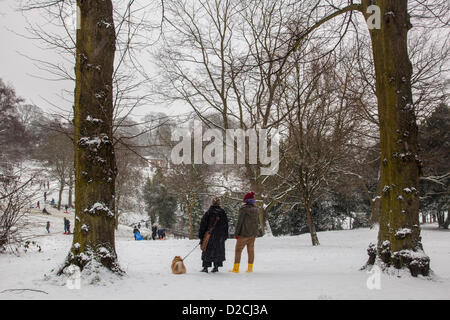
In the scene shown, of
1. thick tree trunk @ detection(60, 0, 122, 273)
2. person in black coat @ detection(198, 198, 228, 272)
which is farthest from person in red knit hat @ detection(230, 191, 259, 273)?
thick tree trunk @ detection(60, 0, 122, 273)

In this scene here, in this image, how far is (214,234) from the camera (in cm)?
713

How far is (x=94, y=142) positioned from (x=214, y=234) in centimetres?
315

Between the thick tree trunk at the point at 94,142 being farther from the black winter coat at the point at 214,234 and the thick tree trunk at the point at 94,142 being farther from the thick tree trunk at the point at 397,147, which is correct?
the thick tree trunk at the point at 397,147

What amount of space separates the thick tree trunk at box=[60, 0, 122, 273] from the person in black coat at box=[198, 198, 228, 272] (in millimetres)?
2095

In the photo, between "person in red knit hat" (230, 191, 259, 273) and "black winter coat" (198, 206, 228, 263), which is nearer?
"black winter coat" (198, 206, 228, 263)

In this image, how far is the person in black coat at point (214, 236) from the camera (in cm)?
695

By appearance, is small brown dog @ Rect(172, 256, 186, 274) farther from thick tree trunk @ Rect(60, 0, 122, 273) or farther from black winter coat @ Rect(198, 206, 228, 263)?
thick tree trunk @ Rect(60, 0, 122, 273)

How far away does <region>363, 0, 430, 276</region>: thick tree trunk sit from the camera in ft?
17.8

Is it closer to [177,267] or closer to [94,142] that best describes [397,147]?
[177,267]

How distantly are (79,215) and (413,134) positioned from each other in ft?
17.8

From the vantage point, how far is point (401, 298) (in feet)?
13.6

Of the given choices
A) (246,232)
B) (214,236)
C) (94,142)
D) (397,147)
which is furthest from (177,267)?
(397,147)
